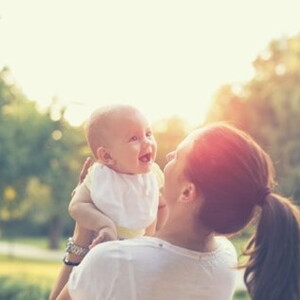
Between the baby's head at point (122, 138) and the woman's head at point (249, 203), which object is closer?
the woman's head at point (249, 203)

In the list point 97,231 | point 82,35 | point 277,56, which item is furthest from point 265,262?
point 277,56

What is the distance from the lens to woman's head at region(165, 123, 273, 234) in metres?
0.90

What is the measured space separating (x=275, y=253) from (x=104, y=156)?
10.0 inches

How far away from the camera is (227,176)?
2.94ft

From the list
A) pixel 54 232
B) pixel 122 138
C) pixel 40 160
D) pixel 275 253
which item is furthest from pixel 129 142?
pixel 54 232

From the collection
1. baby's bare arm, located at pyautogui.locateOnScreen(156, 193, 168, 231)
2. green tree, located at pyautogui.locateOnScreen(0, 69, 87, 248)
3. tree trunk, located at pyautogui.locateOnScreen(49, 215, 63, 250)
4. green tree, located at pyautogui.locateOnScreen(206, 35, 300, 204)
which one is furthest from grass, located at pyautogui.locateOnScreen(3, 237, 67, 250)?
baby's bare arm, located at pyautogui.locateOnScreen(156, 193, 168, 231)

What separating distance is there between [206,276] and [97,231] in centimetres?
15

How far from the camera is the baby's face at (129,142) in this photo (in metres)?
1.01

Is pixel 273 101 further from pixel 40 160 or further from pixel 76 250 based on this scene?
pixel 76 250

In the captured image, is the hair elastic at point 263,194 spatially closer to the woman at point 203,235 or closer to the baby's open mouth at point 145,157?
the woman at point 203,235

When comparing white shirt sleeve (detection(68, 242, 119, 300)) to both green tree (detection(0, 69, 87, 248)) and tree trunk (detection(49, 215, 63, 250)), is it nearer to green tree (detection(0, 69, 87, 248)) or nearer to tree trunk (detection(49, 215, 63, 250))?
green tree (detection(0, 69, 87, 248))

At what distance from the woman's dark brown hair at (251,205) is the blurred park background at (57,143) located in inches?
137

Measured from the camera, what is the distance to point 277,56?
29.4ft

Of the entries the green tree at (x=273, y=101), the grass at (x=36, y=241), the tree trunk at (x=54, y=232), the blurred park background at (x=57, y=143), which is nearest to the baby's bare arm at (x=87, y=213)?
the blurred park background at (x=57, y=143)
